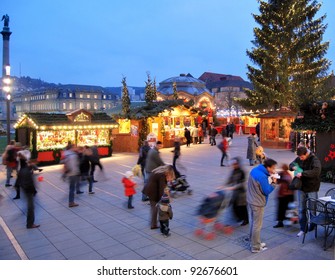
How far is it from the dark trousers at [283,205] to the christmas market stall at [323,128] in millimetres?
5301

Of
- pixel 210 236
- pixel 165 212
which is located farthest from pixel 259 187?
pixel 165 212

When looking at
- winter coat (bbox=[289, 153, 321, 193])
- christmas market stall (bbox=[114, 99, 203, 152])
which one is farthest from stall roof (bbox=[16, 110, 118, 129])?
winter coat (bbox=[289, 153, 321, 193])

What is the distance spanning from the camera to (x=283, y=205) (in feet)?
25.3

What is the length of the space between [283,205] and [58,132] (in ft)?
47.6

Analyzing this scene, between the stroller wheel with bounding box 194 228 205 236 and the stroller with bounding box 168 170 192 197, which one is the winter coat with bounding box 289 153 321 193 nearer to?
the stroller wheel with bounding box 194 228 205 236

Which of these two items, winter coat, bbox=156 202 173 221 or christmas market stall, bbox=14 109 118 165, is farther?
christmas market stall, bbox=14 109 118 165

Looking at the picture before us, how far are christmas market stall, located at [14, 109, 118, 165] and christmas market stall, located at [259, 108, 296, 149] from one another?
37.8 ft

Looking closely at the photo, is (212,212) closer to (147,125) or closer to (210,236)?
(210,236)

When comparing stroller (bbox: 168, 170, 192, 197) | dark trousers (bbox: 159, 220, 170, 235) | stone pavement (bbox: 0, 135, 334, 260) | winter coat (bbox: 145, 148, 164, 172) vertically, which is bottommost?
stone pavement (bbox: 0, 135, 334, 260)

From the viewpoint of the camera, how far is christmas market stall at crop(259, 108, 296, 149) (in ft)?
79.8

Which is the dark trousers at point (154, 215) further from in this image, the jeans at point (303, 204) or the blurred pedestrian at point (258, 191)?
the jeans at point (303, 204)

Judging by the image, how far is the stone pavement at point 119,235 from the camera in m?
6.36

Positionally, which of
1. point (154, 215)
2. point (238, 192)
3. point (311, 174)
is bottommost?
point (154, 215)
